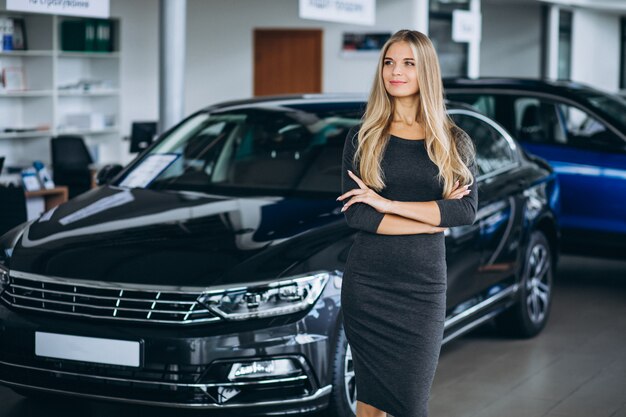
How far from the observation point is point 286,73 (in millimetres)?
14641

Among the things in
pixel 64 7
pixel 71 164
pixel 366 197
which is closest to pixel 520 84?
pixel 64 7

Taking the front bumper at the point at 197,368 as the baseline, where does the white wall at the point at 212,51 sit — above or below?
above

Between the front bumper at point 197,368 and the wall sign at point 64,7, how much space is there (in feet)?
10.2

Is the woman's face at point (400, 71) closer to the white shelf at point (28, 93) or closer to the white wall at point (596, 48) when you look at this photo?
the white shelf at point (28, 93)

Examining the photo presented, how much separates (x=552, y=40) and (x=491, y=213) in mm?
14764

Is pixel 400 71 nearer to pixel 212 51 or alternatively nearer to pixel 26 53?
pixel 26 53

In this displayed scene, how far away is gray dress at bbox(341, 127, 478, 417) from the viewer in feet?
11.1

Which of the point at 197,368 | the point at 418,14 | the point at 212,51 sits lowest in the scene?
the point at 197,368

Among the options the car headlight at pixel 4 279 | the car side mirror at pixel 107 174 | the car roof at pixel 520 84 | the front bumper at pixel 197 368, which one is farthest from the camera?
the car roof at pixel 520 84

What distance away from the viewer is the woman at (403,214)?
338 centimetres

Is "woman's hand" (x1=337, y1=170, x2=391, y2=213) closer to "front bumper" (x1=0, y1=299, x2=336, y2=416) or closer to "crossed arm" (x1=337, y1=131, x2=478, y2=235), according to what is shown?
"crossed arm" (x1=337, y1=131, x2=478, y2=235)

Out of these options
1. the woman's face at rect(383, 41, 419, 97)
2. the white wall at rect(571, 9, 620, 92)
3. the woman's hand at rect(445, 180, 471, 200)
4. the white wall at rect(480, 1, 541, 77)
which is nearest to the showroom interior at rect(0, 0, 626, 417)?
the woman's hand at rect(445, 180, 471, 200)

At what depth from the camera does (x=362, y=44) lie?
13648 mm

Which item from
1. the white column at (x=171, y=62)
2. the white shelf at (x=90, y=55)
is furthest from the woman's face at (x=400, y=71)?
the white shelf at (x=90, y=55)
